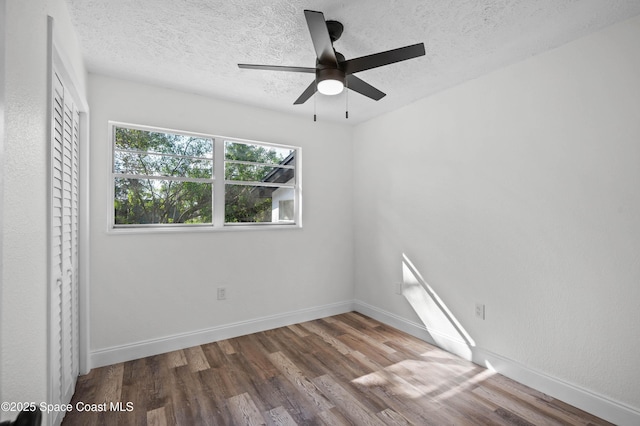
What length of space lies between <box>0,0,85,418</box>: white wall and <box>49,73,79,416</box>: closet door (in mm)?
Result: 297

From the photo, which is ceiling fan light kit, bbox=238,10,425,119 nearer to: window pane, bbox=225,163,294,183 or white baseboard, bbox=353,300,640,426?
window pane, bbox=225,163,294,183

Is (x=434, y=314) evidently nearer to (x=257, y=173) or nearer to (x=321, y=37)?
(x=257, y=173)

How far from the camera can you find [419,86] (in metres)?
2.79

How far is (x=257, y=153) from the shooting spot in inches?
133

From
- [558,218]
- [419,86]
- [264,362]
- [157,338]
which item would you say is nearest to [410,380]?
[264,362]

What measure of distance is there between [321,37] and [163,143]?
197cm

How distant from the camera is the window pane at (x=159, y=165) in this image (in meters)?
2.70

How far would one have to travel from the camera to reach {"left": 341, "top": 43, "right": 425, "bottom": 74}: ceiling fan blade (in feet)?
5.24

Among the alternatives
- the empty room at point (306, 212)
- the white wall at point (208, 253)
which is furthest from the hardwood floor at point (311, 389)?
the white wall at point (208, 253)

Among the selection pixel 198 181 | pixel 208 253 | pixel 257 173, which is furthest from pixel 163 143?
pixel 208 253

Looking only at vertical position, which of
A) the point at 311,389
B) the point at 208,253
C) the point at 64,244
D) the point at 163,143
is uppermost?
the point at 163,143

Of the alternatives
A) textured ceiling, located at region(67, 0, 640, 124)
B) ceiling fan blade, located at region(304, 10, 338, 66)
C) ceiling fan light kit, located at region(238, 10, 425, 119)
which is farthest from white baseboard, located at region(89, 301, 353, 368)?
ceiling fan blade, located at region(304, 10, 338, 66)

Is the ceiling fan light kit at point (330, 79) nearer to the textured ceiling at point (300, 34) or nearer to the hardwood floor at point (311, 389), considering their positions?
the textured ceiling at point (300, 34)

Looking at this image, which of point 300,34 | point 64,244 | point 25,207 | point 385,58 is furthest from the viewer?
point 300,34
